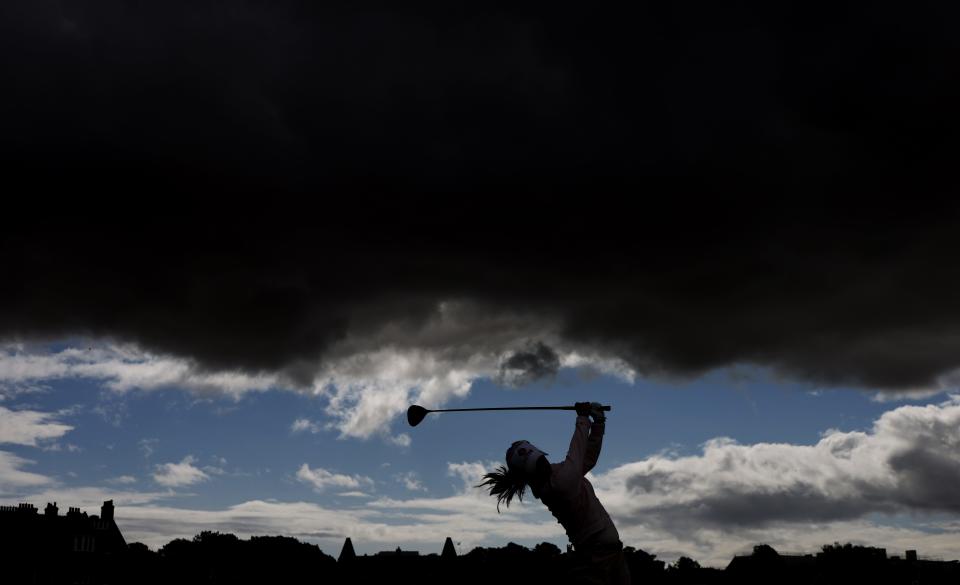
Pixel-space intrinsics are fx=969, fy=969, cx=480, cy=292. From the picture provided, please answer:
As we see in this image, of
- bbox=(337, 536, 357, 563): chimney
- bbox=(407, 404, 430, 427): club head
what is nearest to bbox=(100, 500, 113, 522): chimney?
bbox=(337, 536, 357, 563): chimney

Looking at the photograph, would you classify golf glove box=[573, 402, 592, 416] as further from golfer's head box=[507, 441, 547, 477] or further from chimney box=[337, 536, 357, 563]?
chimney box=[337, 536, 357, 563]

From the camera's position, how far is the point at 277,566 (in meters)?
133

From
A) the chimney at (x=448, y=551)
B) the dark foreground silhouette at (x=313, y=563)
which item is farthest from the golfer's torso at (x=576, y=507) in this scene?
the chimney at (x=448, y=551)

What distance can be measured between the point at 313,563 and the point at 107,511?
118ft

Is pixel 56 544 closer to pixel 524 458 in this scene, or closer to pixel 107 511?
pixel 107 511

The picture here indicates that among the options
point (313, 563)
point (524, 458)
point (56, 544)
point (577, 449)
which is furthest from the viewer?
point (313, 563)

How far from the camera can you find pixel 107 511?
10788 cm

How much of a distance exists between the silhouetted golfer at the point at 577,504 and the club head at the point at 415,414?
353cm

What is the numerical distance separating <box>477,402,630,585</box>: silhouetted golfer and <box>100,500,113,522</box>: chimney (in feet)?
350

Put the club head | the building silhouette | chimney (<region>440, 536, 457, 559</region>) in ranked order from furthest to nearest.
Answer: chimney (<region>440, 536, 457, 559</region>)
the building silhouette
the club head

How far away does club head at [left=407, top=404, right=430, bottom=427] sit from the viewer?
1456 centimetres

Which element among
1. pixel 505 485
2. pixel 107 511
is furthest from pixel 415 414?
pixel 107 511

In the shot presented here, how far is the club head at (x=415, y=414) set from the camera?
14.6 metres

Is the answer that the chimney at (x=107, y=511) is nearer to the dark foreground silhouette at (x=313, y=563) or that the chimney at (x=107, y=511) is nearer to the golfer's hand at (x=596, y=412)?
the dark foreground silhouette at (x=313, y=563)
